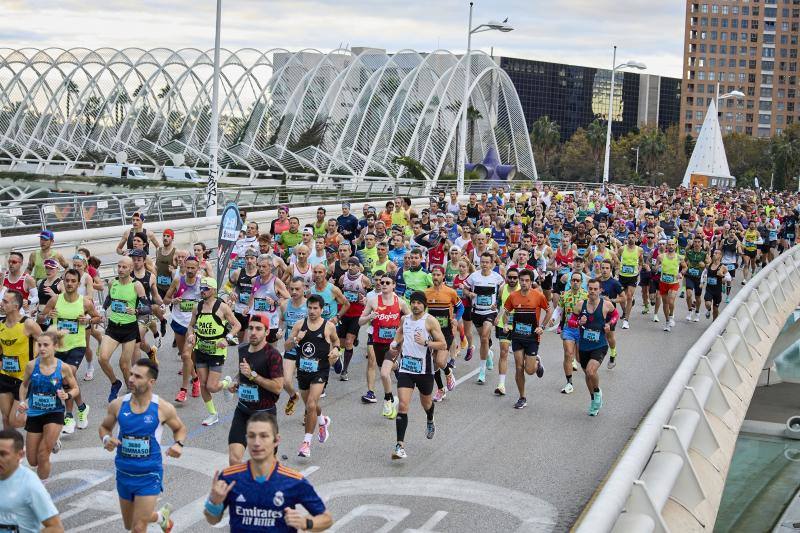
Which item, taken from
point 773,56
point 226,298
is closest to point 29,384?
point 226,298

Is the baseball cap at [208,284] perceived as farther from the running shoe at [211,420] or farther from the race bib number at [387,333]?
the race bib number at [387,333]

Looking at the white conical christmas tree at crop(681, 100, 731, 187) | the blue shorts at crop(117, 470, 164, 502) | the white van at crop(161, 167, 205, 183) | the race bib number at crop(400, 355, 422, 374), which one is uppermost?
the white conical christmas tree at crop(681, 100, 731, 187)

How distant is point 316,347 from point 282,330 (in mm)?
7773

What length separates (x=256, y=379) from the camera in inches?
345

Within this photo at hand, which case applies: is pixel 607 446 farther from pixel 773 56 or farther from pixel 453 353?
pixel 773 56

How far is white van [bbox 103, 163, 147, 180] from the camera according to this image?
209 feet

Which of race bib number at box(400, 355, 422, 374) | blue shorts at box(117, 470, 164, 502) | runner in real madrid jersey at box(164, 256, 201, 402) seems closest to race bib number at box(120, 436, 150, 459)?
blue shorts at box(117, 470, 164, 502)

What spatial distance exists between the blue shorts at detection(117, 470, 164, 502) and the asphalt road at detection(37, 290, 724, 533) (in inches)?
44.2

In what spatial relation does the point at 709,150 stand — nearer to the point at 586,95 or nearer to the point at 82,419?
the point at 82,419

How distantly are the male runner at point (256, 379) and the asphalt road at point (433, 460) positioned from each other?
0.81 metres

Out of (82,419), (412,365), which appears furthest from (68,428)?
(412,365)

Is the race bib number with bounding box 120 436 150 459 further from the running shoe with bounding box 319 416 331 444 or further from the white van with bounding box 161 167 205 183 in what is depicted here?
the white van with bounding box 161 167 205 183

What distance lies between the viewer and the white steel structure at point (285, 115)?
61.5 m

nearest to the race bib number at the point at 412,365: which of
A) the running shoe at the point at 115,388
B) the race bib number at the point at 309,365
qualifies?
→ the race bib number at the point at 309,365
